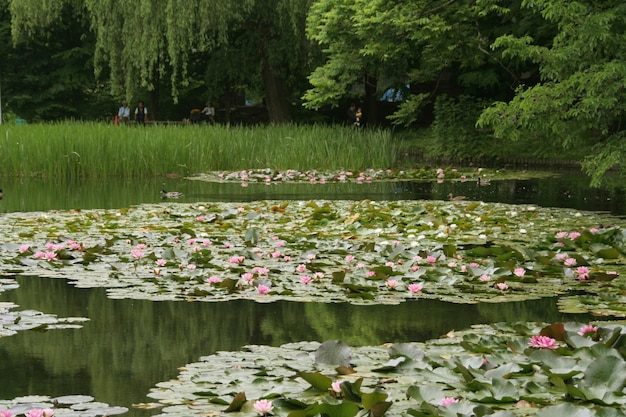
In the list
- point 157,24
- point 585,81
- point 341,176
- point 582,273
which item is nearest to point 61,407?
point 582,273

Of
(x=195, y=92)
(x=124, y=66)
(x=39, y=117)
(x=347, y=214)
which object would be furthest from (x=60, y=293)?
(x=195, y=92)

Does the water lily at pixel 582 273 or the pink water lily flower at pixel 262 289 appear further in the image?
the water lily at pixel 582 273

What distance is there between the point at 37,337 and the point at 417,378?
6.31 feet

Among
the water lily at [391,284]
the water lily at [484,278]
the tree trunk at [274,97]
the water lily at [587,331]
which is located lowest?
the water lily at [391,284]

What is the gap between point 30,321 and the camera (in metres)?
5.16

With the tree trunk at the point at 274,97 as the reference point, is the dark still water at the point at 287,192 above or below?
below

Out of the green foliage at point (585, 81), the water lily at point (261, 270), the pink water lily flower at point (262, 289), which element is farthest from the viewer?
the green foliage at point (585, 81)

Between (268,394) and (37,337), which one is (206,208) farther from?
(268,394)

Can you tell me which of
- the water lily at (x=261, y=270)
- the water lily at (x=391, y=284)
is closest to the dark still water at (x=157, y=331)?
the water lily at (x=391, y=284)

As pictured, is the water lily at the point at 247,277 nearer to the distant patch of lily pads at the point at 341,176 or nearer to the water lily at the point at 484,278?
the water lily at the point at 484,278

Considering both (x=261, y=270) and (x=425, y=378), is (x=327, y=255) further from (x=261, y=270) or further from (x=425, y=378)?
(x=425, y=378)

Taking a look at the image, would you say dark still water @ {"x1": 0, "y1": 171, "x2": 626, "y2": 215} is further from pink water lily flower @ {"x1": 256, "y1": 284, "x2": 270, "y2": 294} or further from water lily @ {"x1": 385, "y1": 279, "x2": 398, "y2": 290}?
pink water lily flower @ {"x1": 256, "y1": 284, "x2": 270, "y2": 294}

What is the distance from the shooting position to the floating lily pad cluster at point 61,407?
3490 mm

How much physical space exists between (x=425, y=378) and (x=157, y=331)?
1.65m
